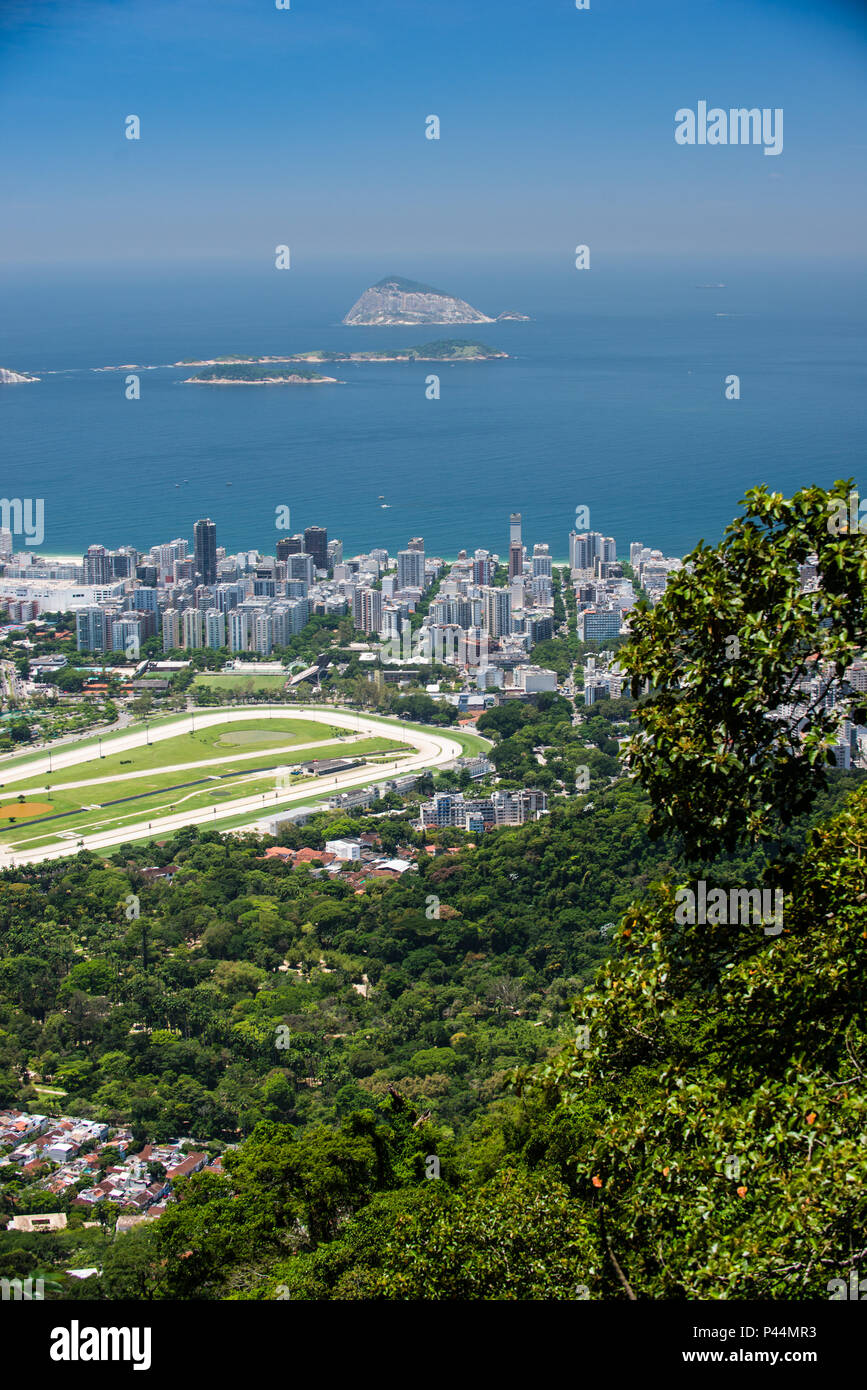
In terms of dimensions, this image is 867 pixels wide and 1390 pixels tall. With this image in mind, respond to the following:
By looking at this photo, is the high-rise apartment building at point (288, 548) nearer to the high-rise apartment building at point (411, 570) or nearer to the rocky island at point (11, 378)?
the high-rise apartment building at point (411, 570)

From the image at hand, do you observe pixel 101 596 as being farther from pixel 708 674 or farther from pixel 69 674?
pixel 708 674

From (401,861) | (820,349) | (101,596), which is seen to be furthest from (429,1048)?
(820,349)

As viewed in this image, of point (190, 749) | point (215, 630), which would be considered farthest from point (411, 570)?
point (190, 749)

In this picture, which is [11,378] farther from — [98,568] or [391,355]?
[98,568]

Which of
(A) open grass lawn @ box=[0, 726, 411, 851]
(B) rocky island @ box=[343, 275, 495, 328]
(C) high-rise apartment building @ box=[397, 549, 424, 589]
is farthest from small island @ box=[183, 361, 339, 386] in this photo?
(A) open grass lawn @ box=[0, 726, 411, 851]

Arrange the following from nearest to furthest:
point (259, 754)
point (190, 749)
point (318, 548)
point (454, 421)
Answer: point (259, 754) < point (190, 749) < point (318, 548) < point (454, 421)
